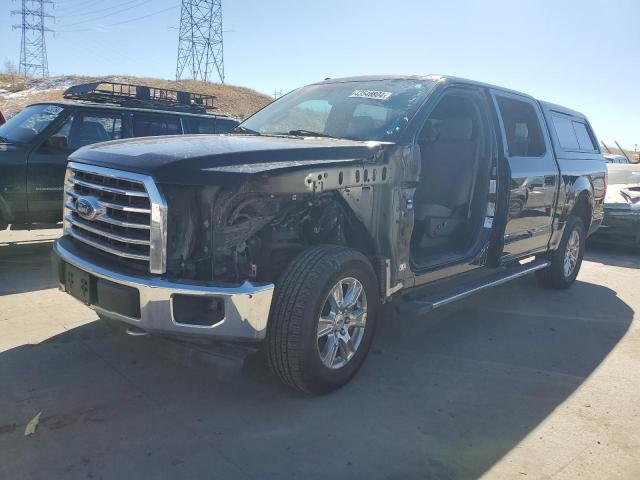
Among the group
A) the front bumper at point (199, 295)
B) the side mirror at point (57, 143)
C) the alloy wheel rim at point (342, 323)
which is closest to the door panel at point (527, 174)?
the alloy wheel rim at point (342, 323)

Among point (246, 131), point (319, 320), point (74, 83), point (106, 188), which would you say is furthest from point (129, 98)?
point (74, 83)

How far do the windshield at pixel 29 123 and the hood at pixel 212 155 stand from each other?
11.3 ft

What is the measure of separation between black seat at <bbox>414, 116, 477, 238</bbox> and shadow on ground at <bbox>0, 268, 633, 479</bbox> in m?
1.00

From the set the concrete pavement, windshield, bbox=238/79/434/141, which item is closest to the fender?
the concrete pavement

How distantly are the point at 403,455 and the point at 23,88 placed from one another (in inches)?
1601

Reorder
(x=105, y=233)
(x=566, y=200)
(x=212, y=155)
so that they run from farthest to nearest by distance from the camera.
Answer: (x=566, y=200), (x=105, y=233), (x=212, y=155)

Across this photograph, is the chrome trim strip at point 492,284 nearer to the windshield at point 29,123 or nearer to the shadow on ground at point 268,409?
the shadow on ground at point 268,409

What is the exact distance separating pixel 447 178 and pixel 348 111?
1272 millimetres

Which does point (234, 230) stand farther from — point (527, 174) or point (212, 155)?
point (527, 174)

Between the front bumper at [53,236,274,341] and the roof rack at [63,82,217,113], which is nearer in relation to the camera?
the front bumper at [53,236,274,341]

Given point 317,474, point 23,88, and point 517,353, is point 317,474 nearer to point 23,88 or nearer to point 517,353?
point 517,353

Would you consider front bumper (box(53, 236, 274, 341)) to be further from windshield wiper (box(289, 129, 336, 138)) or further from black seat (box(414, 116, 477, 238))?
black seat (box(414, 116, 477, 238))

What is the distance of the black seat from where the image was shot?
4664mm

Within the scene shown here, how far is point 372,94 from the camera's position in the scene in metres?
4.18
